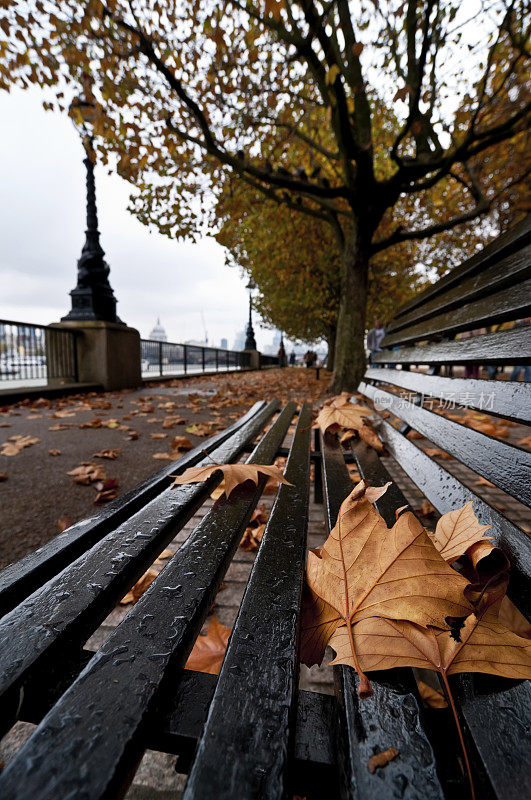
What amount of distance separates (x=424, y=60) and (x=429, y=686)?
6.72m

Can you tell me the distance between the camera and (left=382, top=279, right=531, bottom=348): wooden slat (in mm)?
1009

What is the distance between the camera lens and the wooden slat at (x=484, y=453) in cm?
81

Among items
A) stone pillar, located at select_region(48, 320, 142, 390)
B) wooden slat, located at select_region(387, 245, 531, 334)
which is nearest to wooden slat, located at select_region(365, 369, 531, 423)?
wooden slat, located at select_region(387, 245, 531, 334)

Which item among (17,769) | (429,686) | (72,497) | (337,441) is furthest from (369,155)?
(17,769)

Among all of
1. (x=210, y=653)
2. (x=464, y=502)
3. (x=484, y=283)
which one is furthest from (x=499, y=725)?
(x=484, y=283)

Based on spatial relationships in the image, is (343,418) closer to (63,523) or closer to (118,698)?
(63,523)

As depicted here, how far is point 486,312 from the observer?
3.92 feet

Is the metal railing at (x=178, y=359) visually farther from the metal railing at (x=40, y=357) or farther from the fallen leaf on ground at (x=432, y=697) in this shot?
the fallen leaf on ground at (x=432, y=697)

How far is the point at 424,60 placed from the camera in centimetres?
476

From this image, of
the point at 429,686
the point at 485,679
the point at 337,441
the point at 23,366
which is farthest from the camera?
the point at 23,366

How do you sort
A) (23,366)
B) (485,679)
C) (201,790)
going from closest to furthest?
(201,790) < (485,679) < (23,366)

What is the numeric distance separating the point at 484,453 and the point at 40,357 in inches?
275

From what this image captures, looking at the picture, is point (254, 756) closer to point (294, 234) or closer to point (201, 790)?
point (201, 790)

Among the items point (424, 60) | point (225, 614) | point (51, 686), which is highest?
point (424, 60)
